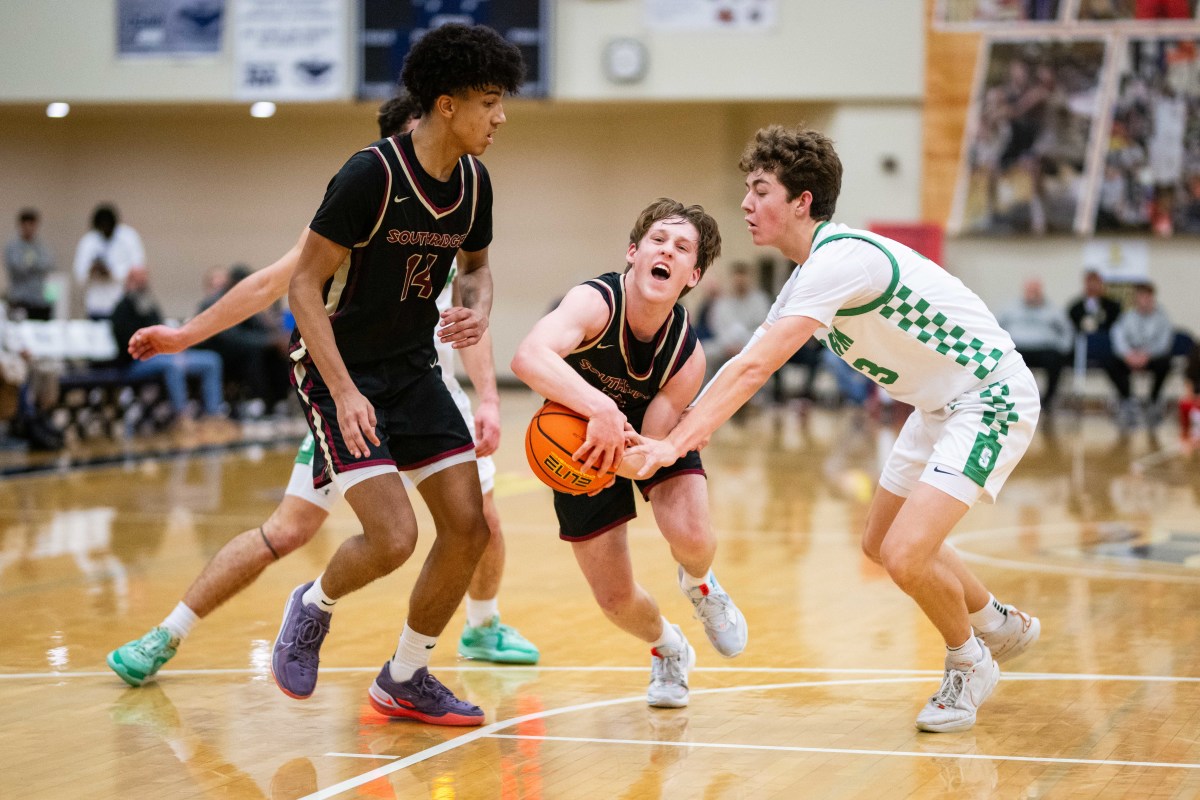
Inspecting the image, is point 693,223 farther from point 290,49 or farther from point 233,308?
point 290,49

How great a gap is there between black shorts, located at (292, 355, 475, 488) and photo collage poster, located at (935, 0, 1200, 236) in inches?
621

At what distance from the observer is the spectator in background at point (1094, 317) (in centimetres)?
1762

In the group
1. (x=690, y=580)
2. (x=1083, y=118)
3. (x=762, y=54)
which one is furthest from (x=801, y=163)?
(x=1083, y=118)

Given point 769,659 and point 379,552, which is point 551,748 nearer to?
point 379,552

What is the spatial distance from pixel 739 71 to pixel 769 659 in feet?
48.0

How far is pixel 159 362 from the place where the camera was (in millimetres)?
14266

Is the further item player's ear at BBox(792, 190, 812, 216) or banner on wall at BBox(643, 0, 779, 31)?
banner on wall at BBox(643, 0, 779, 31)

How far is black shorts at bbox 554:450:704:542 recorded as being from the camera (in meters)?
4.66

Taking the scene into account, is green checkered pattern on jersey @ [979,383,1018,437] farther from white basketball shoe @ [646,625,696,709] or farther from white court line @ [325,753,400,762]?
white court line @ [325,753,400,762]

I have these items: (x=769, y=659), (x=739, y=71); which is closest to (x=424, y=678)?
(x=769, y=659)

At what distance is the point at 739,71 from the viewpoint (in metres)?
19.1

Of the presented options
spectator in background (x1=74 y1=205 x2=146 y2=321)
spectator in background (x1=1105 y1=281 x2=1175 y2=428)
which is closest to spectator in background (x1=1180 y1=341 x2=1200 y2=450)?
spectator in background (x1=1105 y1=281 x2=1175 y2=428)

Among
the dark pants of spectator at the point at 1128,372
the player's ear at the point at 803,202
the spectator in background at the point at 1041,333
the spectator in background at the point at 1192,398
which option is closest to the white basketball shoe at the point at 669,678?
the player's ear at the point at 803,202

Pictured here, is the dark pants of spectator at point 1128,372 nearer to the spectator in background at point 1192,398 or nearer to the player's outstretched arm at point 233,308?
the spectator in background at point 1192,398
